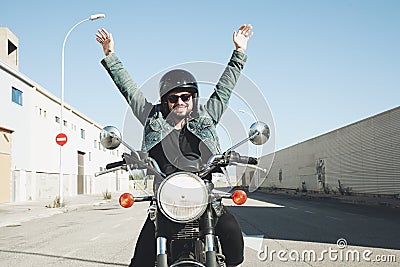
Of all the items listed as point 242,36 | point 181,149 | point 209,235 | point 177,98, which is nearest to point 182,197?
point 209,235

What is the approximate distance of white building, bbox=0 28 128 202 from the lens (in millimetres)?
33781

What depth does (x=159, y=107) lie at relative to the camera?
3.50 meters

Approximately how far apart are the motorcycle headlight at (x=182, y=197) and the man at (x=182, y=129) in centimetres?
28

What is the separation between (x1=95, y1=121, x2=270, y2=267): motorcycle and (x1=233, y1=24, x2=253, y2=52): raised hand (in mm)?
816

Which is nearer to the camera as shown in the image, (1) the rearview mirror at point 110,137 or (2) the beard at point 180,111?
(1) the rearview mirror at point 110,137

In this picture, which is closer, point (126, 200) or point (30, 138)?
point (126, 200)

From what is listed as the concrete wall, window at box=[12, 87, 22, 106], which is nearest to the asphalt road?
the concrete wall

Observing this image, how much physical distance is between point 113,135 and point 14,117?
3472cm

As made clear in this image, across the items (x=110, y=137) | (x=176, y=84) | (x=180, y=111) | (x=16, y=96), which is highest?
(x=16, y=96)

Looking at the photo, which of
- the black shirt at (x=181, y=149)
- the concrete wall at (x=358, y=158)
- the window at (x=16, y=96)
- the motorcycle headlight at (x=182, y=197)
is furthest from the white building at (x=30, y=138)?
the motorcycle headlight at (x=182, y=197)

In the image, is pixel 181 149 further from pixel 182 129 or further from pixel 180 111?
pixel 180 111

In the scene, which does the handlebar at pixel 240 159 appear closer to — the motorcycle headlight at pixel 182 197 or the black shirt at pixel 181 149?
the black shirt at pixel 181 149

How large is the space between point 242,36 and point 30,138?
38048 mm

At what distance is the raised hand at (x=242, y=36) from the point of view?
3.68m
